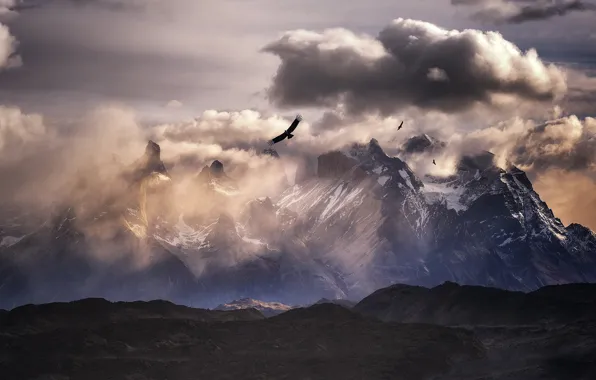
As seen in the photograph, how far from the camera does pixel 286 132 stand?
15600 cm
